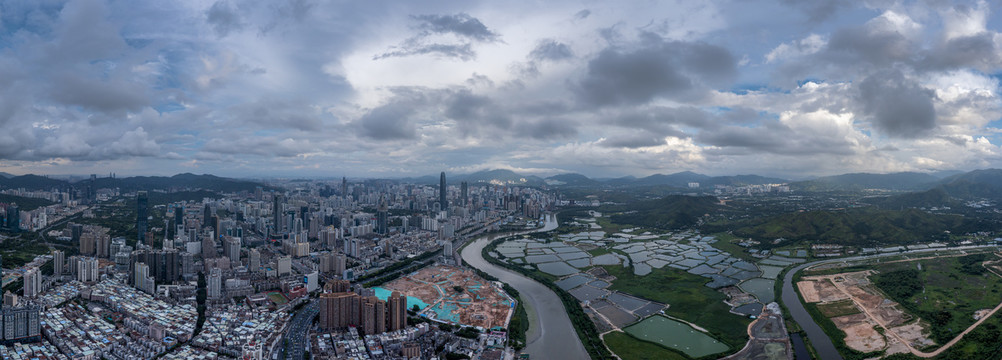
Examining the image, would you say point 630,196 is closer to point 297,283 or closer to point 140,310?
point 297,283

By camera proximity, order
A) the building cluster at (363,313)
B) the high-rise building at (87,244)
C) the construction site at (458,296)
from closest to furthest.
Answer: the building cluster at (363,313)
the construction site at (458,296)
the high-rise building at (87,244)

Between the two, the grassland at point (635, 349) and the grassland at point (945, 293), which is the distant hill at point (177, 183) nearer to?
the grassland at point (635, 349)

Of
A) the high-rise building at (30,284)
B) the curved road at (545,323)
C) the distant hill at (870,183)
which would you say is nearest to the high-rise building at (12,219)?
the high-rise building at (30,284)

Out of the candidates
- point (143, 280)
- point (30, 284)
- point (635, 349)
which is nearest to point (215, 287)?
point (143, 280)

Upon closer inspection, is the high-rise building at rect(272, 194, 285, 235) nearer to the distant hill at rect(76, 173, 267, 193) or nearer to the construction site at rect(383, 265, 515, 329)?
the construction site at rect(383, 265, 515, 329)

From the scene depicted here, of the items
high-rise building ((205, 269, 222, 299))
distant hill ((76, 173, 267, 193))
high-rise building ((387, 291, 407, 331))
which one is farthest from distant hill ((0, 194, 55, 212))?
high-rise building ((387, 291, 407, 331))

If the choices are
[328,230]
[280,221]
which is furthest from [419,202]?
[328,230]
